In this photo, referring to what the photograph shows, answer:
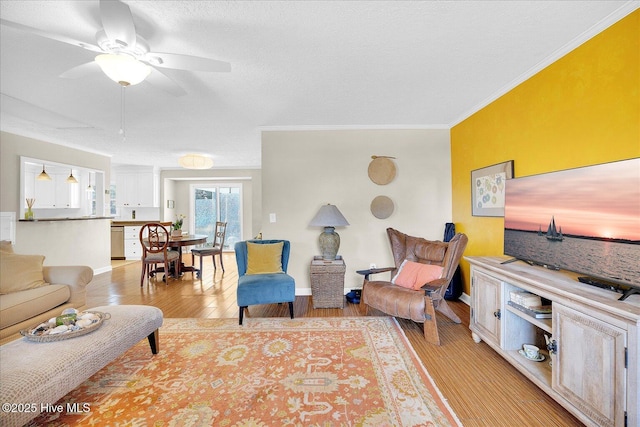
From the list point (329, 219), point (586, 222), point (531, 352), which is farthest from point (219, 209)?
point (586, 222)

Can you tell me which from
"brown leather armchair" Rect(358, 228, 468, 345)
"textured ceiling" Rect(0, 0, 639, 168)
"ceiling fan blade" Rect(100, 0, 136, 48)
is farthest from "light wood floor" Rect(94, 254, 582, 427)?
"ceiling fan blade" Rect(100, 0, 136, 48)

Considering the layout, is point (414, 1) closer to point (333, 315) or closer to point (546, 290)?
point (546, 290)

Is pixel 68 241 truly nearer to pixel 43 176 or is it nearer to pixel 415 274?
pixel 43 176

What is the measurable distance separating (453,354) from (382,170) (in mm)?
2323

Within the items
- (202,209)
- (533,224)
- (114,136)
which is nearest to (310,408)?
(533,224)

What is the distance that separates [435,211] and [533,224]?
1821 mm

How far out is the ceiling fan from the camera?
1.31m

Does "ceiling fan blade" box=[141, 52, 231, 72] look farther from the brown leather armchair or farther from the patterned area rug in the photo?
the brown leather armchair

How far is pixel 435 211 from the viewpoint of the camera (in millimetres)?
3703

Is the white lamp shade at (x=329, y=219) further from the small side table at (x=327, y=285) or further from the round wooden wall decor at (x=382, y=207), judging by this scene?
the round wooden wall decor at (x=382, y=207)

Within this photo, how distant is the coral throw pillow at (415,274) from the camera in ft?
8.58

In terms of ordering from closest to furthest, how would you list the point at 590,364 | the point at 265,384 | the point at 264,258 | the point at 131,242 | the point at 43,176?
the point at 590,364 → the point at 265,384 → the point at 264,258 → the point at 43,176 → the point at 131,242

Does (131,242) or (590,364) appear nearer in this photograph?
(590,364)

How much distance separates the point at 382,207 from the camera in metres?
3.67
